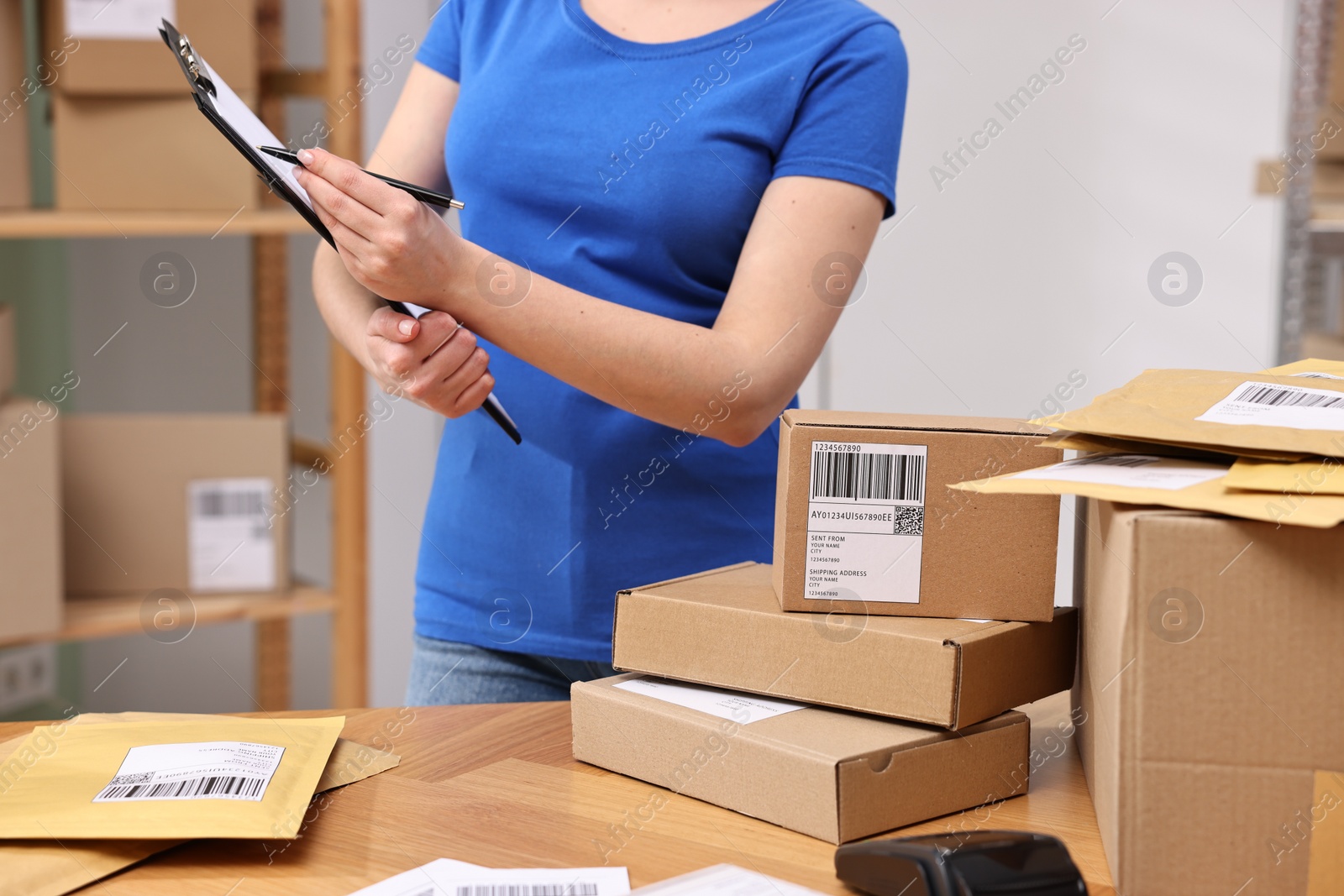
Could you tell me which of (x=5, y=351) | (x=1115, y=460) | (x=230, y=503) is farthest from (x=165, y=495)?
(x=1115, y=460)

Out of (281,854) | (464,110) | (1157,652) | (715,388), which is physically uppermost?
(464,110)

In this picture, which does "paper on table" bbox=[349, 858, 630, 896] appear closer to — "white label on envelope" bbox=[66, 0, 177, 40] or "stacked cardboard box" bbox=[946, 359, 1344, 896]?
"stacked cardboard box" bbox=[946, 359, 1344, 896]

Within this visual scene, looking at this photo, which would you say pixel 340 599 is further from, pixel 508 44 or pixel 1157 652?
pixel 1157 652

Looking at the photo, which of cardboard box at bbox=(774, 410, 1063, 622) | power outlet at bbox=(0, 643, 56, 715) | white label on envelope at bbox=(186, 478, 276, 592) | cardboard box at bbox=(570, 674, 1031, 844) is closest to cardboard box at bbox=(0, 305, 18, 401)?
white label on envelope at bbox=(186, 478, 276, 592)

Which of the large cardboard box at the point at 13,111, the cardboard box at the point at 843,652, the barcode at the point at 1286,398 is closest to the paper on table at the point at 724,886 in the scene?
the cardboard box at the point at 843,652

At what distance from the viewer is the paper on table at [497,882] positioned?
0.57 meters

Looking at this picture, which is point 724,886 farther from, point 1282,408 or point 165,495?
point 165,495

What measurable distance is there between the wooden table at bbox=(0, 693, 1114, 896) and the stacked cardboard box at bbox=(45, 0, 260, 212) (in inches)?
44.8

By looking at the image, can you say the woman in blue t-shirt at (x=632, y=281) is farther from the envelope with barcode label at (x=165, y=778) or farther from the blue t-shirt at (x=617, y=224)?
the envelope with barcode label at (x=165, y=778)

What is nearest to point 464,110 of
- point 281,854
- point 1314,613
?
point 281,854

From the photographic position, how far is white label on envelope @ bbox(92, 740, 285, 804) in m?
0.63

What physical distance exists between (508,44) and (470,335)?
330mm

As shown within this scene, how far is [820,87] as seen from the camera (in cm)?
100

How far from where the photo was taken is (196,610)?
1743 millimetres
